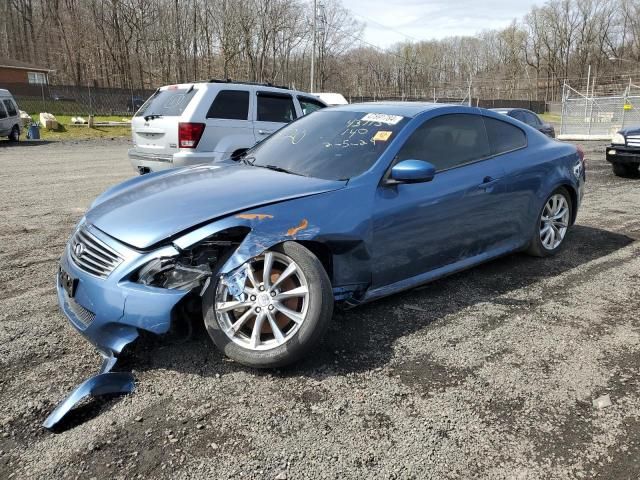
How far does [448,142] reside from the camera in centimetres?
413

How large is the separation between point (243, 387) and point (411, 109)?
8.36 ft

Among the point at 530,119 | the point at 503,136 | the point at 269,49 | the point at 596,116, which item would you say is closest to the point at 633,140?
the point at 530,119

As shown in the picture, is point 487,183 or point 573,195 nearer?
point 487,183

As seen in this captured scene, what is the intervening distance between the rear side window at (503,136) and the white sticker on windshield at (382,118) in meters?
1.04

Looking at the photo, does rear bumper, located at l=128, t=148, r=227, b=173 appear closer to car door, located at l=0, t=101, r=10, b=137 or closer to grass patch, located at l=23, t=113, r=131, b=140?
car door, located at l=0, t=101, r=10, b=137

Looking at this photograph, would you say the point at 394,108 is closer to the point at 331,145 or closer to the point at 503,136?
the point at 331,145

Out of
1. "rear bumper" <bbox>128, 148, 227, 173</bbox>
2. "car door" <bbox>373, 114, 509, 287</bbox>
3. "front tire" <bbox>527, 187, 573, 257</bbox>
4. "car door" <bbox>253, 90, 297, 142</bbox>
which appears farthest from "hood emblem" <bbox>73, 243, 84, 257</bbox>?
"car door" <bbox>253, 90, 297, 142</bbox>

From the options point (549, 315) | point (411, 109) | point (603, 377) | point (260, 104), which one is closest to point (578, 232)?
point (549, 315)

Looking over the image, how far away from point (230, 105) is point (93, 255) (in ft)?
19.4

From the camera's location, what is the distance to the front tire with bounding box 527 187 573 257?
4.95m

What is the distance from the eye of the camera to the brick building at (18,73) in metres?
50.8

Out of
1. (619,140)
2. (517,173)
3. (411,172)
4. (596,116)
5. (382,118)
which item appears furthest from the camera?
(596,116)

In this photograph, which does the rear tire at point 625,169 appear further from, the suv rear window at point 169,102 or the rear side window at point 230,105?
the suv rear window at point 169,102

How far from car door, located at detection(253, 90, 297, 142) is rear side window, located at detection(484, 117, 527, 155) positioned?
4.62 meters
